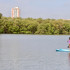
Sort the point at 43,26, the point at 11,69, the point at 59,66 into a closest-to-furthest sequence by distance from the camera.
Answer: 1. the point at 11,69
2. the point at 59,66
3. the point at 43,26

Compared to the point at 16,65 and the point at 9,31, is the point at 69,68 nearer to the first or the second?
the point at 16,65

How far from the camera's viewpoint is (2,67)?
17.3 m

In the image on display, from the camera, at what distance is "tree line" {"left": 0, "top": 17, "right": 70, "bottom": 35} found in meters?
103

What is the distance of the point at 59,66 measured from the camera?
1778 cm

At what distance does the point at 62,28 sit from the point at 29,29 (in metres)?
14.1

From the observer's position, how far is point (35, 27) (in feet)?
350

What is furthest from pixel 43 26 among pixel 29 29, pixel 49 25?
pixel 29 29

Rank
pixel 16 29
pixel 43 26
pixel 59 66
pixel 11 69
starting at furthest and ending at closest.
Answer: pixel 16 29 → pixel 43 26 → pixel 59 66 → pixel 11 69

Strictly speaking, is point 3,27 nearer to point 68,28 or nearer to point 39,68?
point 68,28

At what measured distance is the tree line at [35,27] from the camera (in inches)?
4060

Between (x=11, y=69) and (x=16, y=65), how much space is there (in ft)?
5.17

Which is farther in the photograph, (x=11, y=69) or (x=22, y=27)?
(x=22, y=27)

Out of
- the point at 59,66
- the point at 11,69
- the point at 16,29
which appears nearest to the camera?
the point at 11,69

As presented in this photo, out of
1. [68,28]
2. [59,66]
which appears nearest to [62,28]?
[68,28]
